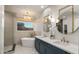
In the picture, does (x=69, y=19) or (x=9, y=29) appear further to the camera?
(x=9, y=29)

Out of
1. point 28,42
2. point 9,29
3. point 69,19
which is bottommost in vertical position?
point 28,42

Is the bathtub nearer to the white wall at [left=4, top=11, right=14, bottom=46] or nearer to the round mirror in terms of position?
the white wall at [left=4, top=11, right=14, bottom=46]

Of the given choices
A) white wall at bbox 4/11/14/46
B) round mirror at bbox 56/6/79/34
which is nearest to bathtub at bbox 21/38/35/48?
white wall at bbox 4/11/14/46

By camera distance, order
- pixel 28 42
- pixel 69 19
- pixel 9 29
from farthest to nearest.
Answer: pixel 28 42
pixel 9 29
pixel 69 19

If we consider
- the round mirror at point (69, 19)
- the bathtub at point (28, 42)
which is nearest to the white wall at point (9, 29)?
the bathtub at point (28, 42)

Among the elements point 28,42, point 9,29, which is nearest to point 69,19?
point 28,42

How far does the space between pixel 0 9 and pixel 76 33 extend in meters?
1.73

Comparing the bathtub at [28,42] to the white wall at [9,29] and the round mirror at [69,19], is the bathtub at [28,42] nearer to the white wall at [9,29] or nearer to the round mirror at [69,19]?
the white wall at [9,29]

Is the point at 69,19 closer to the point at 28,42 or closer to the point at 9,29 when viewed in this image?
the point at 28,42

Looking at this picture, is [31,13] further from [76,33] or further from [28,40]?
[76,33]
